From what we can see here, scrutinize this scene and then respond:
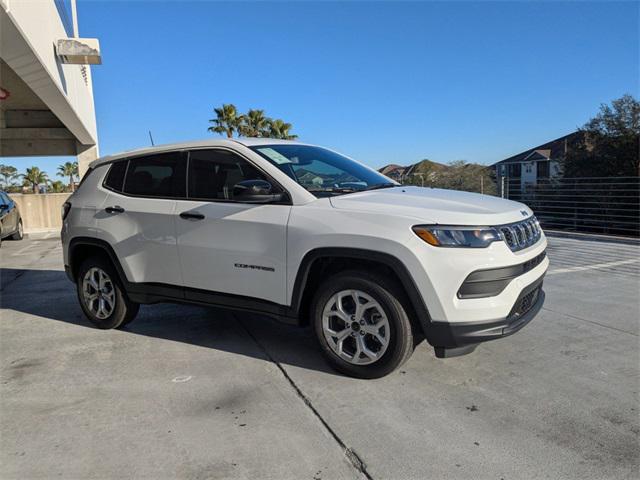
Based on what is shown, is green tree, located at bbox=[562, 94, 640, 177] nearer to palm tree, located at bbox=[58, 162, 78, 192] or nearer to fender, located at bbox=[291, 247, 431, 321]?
fender, located at bbox=[291, 247, 431, 321]

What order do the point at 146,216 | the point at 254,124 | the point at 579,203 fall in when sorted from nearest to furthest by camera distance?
the point at 146,216 → the point at 579,203 → the point at 254,124

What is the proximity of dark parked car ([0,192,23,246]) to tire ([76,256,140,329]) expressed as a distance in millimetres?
9531

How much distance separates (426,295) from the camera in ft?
10.1

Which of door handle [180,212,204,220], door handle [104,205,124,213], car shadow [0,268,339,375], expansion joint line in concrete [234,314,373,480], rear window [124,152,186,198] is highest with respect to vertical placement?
rear window [124,152,186,198]

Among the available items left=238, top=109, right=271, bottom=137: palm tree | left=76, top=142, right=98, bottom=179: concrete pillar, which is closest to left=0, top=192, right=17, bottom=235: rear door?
left=76, top=142, right=98, bottom=179: concrete pillar

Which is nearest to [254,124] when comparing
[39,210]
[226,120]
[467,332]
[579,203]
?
[226,120]

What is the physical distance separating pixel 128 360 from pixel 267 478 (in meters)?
2.08

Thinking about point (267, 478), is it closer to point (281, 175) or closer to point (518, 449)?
point (518, 449)

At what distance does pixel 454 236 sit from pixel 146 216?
2.70 metres

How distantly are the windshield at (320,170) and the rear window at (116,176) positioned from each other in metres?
1.53

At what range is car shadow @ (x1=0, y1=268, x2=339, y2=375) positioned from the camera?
405 cm

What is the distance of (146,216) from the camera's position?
430 cm

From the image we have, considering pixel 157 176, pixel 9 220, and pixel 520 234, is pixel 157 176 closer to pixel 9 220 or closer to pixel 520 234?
pixel 520 234

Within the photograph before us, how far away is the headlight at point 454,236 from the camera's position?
3037 millimetres
